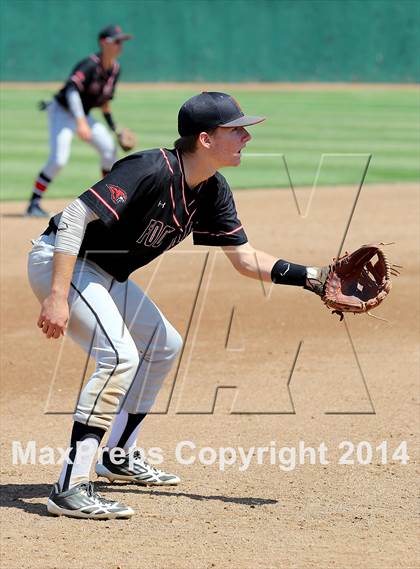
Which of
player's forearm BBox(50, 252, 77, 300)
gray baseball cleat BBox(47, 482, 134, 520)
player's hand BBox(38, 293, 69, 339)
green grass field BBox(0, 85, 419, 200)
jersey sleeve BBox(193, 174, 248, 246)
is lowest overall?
gray baseball cleat BBox(47, 482, 134, 520)

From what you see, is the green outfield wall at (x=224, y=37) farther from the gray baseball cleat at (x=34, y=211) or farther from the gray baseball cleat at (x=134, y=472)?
the gray baseball cleat at (x=134, y=472)

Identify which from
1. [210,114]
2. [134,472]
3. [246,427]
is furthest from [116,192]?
[246,427]

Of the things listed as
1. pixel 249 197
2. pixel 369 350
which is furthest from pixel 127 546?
pixel 249 197

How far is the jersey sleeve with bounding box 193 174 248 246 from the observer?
464 cm

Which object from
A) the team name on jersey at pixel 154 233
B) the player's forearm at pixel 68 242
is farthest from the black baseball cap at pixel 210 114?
the player's forearm at pixel 68 242

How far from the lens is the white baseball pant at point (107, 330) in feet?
14.1

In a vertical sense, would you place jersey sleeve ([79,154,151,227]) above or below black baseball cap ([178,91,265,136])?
below

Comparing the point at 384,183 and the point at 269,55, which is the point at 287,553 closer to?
the point at 384,183

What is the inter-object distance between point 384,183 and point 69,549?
11.4m

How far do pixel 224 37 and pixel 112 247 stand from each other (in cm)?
3022

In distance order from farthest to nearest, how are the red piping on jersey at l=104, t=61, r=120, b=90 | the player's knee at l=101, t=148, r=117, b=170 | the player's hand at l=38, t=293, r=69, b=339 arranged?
the player's knee at l=101, t=148, r=117, b=170, the red piping on jersey at l=104, t=61, r=120, b=90, the player's hand at l=38, t=293, r=69, b=339

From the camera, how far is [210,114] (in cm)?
430

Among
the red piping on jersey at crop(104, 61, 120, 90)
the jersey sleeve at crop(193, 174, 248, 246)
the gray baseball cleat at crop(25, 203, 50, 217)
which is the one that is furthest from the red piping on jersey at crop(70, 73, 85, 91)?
the jersey sleeve at crop(193, 174, 248, 246)

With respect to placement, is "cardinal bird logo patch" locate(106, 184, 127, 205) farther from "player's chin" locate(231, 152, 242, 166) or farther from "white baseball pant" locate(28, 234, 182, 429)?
"player's chin" locate(231, 152, 242, 166)
